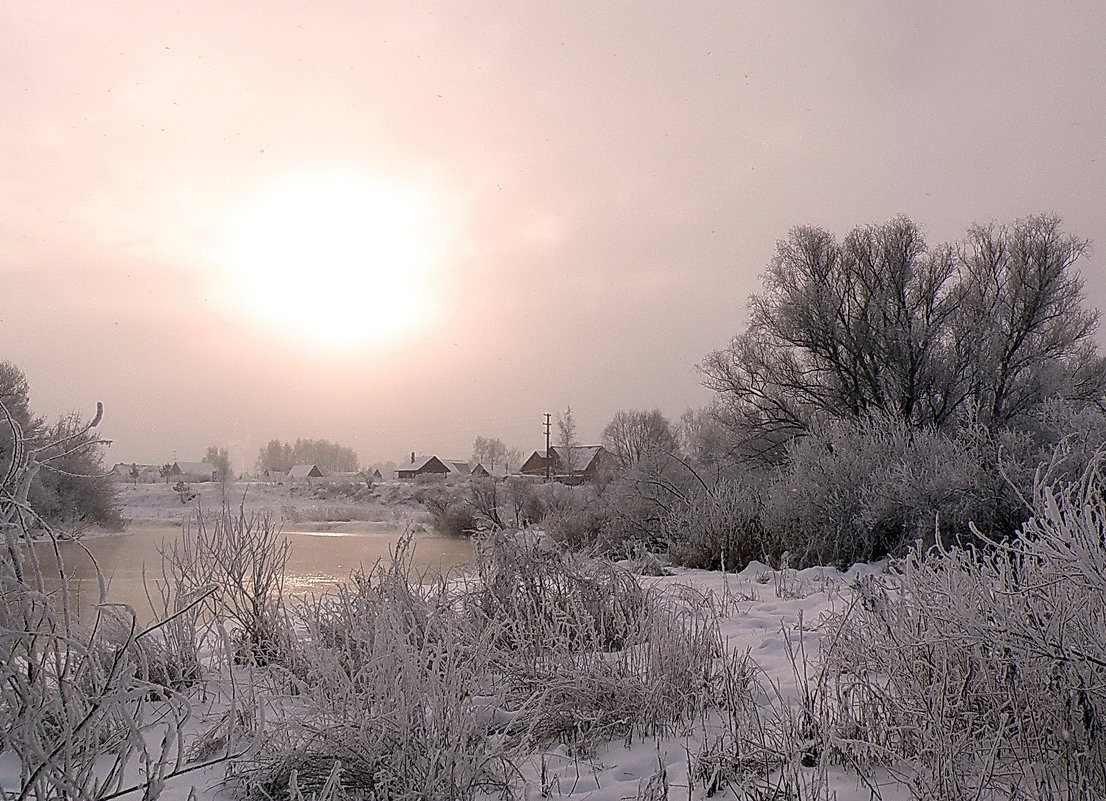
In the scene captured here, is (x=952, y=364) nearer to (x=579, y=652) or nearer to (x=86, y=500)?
(x=579, y=652)

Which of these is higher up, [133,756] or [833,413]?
[833,413]

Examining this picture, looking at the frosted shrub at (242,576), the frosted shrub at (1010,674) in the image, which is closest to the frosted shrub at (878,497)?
the frosted shrub at (242,576)

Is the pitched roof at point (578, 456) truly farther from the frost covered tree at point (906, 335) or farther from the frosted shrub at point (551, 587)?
the frosted shrub at point (551, 587)

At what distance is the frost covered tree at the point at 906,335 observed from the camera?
1916 cm

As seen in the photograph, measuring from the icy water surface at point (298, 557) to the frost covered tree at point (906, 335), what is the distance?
28.5 ft

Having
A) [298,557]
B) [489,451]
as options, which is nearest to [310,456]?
[489,451]

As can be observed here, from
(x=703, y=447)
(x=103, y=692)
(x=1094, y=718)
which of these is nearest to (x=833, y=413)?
(x=703, y=447)

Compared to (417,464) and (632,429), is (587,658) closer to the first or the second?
(632,429)

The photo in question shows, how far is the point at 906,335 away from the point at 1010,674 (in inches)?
704

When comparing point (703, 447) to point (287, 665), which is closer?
point (287, 665)

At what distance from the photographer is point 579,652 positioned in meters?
4.69

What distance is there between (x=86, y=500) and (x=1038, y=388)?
2661cm

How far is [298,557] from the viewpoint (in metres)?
16.7

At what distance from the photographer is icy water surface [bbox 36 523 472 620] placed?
1021cm
